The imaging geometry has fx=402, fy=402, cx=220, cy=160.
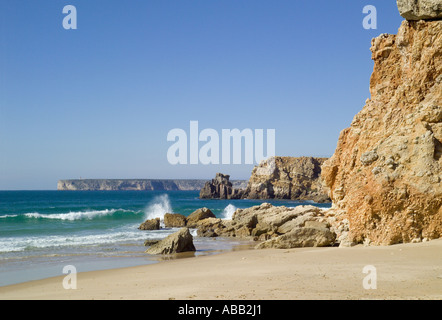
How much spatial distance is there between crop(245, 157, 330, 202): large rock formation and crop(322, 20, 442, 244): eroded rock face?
86.6 m

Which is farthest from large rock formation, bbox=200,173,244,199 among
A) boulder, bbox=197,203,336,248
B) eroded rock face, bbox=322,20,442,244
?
eroded rock face, bbox=322,20,442,244

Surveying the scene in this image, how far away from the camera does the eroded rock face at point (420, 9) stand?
1203cm

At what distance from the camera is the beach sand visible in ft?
22.9

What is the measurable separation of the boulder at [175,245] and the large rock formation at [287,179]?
83213mm

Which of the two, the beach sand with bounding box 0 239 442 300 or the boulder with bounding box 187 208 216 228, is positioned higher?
the beach sand with bounding box 0 239 442 300

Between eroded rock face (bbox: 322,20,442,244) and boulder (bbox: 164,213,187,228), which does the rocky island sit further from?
eroded rock face (bbox: 322,20,442,244)

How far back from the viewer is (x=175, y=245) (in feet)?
56.7

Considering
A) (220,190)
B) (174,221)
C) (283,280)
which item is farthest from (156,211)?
(220,190)

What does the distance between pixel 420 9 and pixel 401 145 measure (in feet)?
13.8

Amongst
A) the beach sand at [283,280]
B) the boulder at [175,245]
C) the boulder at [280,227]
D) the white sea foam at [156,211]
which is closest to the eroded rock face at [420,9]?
the beach sand at [283,280]

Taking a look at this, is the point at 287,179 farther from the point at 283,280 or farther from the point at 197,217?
the point at 283,280

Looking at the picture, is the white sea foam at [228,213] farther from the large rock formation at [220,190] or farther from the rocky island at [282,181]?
the large rock formation at [220,190]

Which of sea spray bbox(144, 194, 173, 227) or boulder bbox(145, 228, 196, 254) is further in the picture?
sea spray bbox(144, 194, 173, 227)
